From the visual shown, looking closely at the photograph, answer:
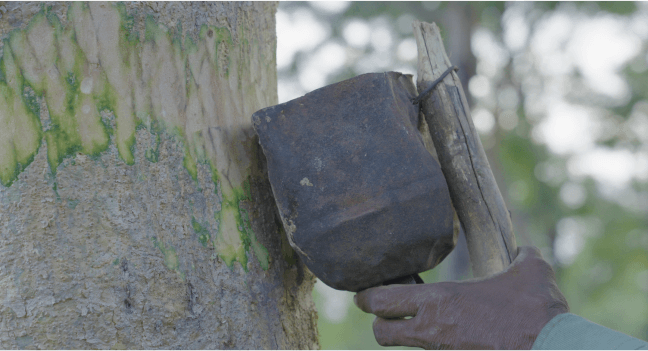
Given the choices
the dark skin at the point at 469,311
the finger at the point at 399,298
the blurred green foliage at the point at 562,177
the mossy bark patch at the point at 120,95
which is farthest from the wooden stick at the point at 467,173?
the blurred green foliage at the point at 562,177

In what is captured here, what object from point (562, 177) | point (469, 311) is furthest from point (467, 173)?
point (562, 177)

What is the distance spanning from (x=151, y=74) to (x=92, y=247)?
1.23 ft

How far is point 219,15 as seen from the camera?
1.05 m

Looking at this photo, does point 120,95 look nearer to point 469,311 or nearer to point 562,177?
point 469,311

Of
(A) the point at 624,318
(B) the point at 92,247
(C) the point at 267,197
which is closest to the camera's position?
(B) the point at 92,247

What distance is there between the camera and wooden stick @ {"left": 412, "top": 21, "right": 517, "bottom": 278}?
105 centimetres

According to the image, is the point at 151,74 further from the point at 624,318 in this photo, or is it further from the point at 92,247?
the point at 624,318

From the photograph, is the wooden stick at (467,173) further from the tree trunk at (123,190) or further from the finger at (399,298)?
the tree trunk at (123,190)

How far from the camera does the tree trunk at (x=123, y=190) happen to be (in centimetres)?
83

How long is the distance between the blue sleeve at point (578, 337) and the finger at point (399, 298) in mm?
225

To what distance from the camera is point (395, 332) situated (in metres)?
0.93

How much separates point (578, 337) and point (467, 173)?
0.41m

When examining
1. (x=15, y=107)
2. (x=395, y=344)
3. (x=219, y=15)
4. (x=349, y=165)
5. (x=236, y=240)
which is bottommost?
(x=395, y=344)

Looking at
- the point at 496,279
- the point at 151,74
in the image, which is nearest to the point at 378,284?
the point at 496,279
